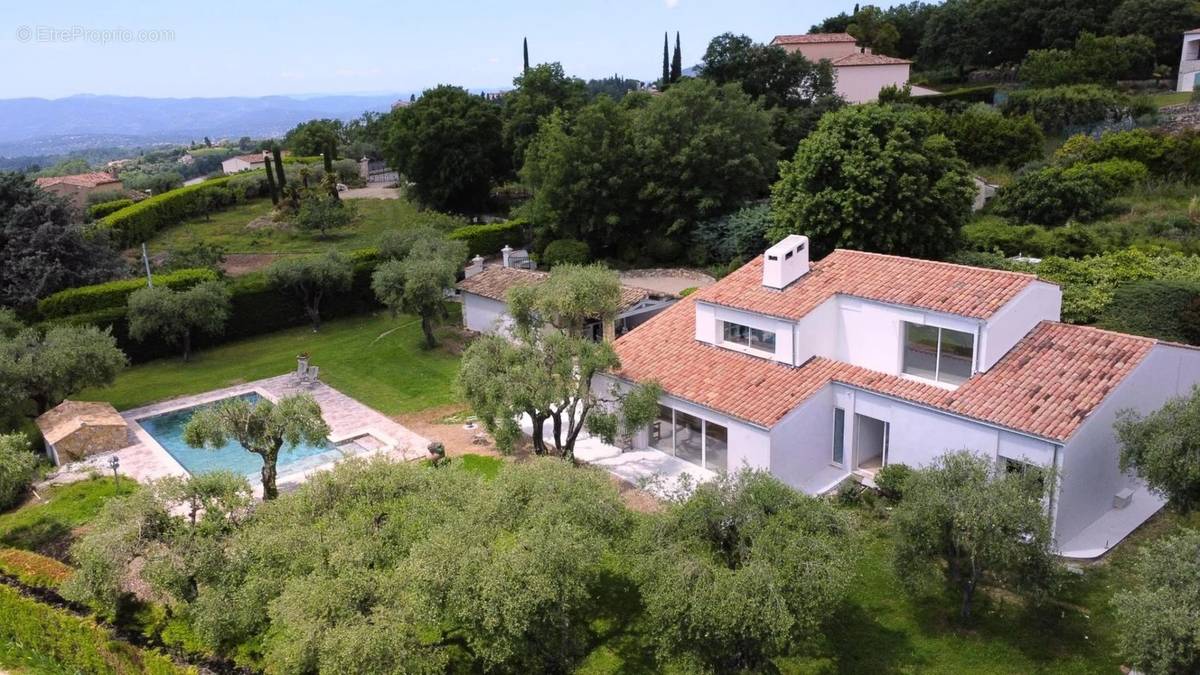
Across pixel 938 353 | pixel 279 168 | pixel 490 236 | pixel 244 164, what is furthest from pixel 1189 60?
pixel 244 164

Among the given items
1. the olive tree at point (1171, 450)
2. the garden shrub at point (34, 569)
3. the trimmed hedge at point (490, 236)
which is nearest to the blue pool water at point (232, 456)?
the garden shrub at point (34, 569)

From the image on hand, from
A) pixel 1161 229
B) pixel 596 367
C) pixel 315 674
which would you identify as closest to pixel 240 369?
pixel 596 367

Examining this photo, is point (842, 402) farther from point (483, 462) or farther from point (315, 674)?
point (315, 674)

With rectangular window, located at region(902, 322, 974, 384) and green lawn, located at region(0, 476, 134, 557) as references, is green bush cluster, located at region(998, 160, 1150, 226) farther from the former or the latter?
green lawn, located at region(0, 476, 134, 557)

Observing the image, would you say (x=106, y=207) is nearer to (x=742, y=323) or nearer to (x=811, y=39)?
Result: (x=742, y=323)

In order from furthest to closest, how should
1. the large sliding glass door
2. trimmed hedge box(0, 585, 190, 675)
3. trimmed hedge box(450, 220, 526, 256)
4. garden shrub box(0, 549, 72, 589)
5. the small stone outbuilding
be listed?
trimmed hedge box(450, 220, 526, 256)
the small stone outbuilding
the large sliding glass door
garden shrub box(0, 549, 72, 589)
trimmed hedge box(0, 585, 190, 675)

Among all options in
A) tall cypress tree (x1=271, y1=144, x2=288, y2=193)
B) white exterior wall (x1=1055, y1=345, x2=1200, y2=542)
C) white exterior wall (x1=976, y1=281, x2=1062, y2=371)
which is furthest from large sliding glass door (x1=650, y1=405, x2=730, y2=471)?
tall cypress tree (x1=271, y1=144, x2=288, y2=193)
